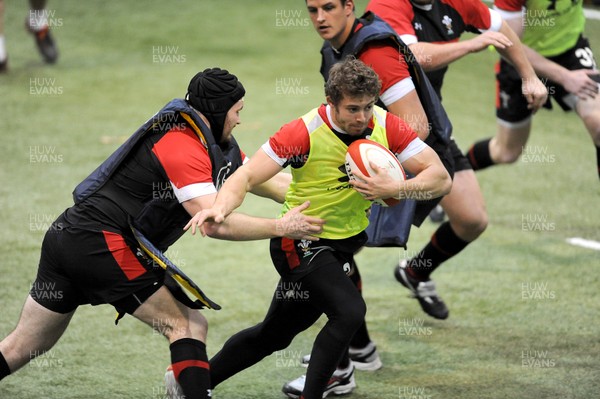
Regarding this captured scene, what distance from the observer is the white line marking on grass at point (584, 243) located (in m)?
Result: 7.95

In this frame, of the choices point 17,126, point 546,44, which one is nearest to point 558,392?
point 546,44

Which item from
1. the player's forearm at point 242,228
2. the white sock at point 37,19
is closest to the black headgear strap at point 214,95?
the player's forearm at point 242,228

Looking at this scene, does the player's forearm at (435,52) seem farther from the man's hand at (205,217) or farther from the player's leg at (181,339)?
the player's leg at (181,339)

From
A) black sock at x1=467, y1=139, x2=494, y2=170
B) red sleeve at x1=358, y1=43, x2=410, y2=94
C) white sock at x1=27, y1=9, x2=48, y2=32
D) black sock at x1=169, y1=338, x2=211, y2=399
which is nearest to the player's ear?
red sleeve at x1=358, y1=43, x2=410, y2=94

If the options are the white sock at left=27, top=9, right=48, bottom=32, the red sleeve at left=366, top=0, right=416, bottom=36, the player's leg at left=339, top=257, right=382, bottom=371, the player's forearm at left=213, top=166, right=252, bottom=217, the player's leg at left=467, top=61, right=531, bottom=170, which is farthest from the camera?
the white sock at left=27, top=9, right=48, bottom=32

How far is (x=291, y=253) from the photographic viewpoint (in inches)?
187

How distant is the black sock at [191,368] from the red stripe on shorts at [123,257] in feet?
1.29

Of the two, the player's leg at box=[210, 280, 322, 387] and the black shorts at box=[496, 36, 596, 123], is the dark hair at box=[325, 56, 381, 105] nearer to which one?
the player's leg at box=[210, 280, 322, 387]

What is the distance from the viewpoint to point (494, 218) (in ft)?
28.6

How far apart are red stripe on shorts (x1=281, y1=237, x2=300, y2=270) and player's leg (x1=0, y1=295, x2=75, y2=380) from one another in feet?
3.70

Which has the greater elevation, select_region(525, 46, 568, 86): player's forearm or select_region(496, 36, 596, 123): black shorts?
select_region(525, 46, 568, 86): player's forearm

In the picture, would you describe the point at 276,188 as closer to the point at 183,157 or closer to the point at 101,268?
the point at 183,157

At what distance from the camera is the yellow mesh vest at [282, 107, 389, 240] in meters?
4.64

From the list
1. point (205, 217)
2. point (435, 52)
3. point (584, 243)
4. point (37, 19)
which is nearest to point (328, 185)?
point (205, 217)
